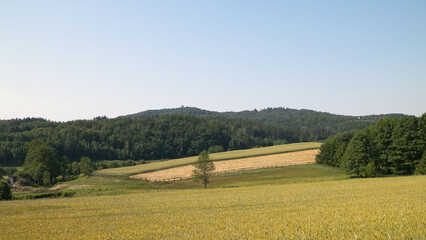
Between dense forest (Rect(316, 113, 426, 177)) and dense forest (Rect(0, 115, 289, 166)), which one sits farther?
dense forest (Rect(0, 115, 289, 166))

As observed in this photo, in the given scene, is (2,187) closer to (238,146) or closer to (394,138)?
(394,138)

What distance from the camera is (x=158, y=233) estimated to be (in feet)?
53.1

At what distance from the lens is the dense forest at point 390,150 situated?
2452 inches

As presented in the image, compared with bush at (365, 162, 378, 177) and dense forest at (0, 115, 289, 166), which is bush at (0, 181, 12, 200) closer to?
bush at (365, 162, 378, 177)

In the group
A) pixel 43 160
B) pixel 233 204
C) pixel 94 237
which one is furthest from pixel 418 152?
pixel 43 160

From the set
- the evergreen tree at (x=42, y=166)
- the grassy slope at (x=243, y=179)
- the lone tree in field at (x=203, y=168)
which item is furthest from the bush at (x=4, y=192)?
the evergreen tree at (x=42, y=166)

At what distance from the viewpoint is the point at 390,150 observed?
64375 mm

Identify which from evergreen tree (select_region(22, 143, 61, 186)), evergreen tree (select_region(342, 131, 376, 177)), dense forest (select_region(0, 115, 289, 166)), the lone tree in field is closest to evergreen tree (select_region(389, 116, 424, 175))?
evergreen tree (select_region(342, 131, 376, 177))

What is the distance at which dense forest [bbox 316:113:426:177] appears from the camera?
62.3 metres

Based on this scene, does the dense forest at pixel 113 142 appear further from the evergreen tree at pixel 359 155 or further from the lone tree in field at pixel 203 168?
the evergreen tree at pixel 359 155

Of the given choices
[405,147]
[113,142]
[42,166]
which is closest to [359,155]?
[405,147]

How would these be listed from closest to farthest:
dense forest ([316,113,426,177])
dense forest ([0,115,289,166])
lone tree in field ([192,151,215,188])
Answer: dense forest ([316,113,426,177])
lone tree in field ([192,151,215,188])
dense forest ([0,115,289,166])

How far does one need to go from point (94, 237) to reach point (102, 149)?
165828 millimetres

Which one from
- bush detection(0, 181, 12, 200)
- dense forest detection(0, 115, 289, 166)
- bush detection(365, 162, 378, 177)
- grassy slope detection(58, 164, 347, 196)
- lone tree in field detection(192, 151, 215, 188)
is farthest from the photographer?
dense forest detection(0, 115, 289, 166)
